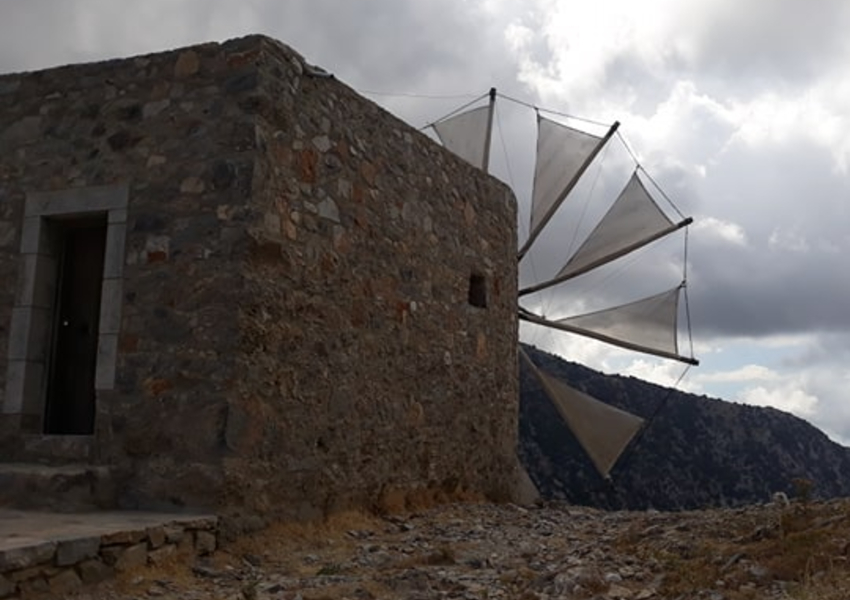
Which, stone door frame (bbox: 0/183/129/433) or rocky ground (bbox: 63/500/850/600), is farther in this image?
stone door frame (bbox: 0/183/129/433)

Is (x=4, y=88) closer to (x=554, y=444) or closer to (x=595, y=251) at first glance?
(x=595, y=251)

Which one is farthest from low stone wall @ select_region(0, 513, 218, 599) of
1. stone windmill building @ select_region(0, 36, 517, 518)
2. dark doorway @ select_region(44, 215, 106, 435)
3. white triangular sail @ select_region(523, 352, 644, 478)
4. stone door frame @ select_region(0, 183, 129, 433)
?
white triangular sail @ select_region(523, 352, 644, 478)

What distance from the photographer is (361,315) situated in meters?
6.65

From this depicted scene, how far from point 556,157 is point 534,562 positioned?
26.1 feet

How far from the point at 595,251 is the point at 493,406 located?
4.04 m

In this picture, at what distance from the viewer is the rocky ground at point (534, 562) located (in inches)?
162

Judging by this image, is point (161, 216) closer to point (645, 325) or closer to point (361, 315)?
point (361, 315)

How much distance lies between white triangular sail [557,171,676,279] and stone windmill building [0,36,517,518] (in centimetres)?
530

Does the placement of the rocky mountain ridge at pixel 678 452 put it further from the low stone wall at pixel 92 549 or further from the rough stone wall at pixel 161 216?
the low stone wall at pixel 92 549

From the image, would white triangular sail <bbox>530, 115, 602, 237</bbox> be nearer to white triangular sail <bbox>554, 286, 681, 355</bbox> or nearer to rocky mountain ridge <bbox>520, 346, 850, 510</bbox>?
white triangular sail <bbox>554, 286, 681, 355</bbox>

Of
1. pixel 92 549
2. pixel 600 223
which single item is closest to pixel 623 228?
pixel 600 223

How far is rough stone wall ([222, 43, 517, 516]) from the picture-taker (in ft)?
18.8

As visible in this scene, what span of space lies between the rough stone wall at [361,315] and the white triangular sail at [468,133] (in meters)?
3.05

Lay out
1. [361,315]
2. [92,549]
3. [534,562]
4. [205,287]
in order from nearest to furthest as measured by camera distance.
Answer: [92,549] → [534,562] → [205,287] → [361,315]
